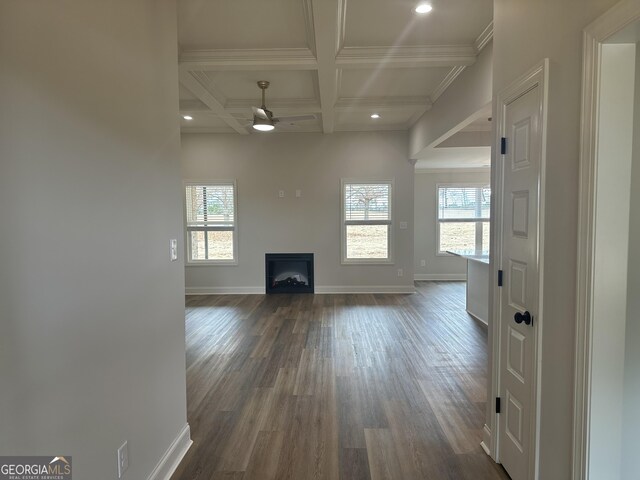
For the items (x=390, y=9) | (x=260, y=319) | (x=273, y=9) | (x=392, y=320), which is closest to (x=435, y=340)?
(x=392, y=320)

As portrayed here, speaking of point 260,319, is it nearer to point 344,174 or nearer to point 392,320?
point 392,320

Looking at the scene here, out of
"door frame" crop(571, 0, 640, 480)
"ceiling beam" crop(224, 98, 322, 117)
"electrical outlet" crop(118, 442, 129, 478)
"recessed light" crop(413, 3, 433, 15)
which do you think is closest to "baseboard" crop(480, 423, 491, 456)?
"door frame" crop(571, 0, 640, 480)

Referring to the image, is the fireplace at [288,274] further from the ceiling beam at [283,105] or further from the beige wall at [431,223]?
the beige wall at [431,223]

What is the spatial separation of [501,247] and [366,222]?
438 centimetres

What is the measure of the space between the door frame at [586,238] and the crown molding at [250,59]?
2.49 metres

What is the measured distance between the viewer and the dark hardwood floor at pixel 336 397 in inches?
77.0

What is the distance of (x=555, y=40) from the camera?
145 cm

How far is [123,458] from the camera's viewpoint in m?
1.46

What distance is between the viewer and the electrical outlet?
4.72ft

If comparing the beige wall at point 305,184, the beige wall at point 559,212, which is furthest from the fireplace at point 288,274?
the beige wall at point 559,212

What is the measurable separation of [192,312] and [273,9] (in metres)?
4.25

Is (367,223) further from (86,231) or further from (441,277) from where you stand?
(86,231)

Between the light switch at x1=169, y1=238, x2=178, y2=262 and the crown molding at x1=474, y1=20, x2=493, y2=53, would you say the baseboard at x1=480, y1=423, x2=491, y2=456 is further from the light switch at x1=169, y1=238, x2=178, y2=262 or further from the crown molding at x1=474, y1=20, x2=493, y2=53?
the crown molding at x1=474, y1=20, x2=493, y2=53

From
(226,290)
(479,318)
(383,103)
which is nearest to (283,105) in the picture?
(383,103)
